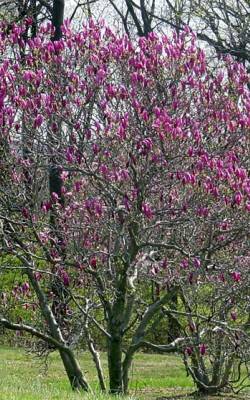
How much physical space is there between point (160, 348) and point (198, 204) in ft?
5.85

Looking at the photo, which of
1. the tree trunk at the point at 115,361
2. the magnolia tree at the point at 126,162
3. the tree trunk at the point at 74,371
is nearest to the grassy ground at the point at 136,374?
the tree trunk at the point at 74,371

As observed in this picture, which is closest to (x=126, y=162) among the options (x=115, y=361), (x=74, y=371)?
(x=115, y=361)

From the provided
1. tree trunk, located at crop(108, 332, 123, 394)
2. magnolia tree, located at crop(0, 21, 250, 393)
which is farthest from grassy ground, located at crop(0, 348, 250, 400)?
magnolia tree, located at crop(0, 21, 250, 393)

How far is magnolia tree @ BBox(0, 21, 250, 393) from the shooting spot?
6.77m

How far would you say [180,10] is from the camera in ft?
61.6

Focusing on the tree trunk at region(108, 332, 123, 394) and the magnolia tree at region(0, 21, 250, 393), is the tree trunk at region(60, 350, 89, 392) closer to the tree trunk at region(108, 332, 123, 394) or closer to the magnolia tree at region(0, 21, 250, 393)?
the magnolia tree at region(0, 21, 250, 393)

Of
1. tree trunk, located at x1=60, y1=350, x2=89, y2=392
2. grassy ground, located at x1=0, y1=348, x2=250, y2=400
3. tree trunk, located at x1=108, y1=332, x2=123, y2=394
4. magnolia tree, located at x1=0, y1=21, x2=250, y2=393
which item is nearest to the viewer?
magnolia tree, located at x1=0, y1=21, x2=250, y2=393

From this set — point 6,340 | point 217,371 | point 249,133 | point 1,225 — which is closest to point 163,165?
point 249,133

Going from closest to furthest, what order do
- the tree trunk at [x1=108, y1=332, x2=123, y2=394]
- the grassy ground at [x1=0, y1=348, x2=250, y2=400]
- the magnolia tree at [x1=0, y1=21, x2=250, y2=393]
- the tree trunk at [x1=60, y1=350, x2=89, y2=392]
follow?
the magnolia tree at [x1=0, y1=21, x2=250, y2=393] < the tree trunk at [x1=108, y1=332, x2=123, y2=394] < the tree trunk at [x1=60, y1=350, x2=89, y2=392] < the grassy ground at [x1=0, y1=348, x2=250, y2=400]

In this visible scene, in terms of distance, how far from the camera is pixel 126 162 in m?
6.98

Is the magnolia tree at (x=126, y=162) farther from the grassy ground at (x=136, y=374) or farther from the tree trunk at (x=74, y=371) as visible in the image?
the grassy ground at (x=136, y=374)

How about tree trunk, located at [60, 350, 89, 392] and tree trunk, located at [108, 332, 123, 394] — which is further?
tree trunk, located at [60, 350, 89, 392]

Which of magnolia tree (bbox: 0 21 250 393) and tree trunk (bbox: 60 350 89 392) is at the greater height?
magnolia tree (bbox: 0 21 250 393)

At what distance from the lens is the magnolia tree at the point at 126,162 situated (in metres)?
6.77
